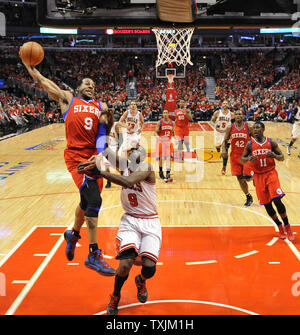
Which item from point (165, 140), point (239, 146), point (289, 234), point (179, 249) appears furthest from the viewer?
point (165, 140)

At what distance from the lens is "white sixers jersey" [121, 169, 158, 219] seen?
3.84 metres

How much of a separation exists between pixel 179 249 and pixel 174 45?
5664 mm

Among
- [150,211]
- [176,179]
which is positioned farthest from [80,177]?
[176,179]

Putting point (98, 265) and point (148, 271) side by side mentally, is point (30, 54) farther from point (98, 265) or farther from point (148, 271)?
point (148, 271)

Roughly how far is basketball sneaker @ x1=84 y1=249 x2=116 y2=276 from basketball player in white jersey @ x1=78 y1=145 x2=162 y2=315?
3.6 inches

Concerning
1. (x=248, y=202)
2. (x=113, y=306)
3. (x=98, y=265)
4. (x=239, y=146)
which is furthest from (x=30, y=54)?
(x=248, y=202)

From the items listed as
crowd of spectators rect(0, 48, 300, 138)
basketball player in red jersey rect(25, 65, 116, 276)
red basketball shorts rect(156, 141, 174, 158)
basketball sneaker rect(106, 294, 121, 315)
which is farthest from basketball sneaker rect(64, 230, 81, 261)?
crowd of spectators rect(0, 48, 300, 138)

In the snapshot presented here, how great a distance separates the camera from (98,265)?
3705 mm

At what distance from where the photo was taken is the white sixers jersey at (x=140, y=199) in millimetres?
3840

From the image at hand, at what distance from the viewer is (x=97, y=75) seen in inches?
1326

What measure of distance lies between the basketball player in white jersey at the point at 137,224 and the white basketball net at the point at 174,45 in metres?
5.47

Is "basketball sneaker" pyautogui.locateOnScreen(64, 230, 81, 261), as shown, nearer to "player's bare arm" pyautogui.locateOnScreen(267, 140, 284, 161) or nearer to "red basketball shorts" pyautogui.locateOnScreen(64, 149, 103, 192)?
"red basketball shorts" pyautogui.locateOnScreen(64, 149, 103, 192)

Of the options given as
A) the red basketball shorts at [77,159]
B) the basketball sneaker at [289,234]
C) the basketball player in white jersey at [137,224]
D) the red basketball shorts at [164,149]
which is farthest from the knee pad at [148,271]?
the red basketball shorts at [164,149]

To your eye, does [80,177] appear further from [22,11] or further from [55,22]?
[22,11]
